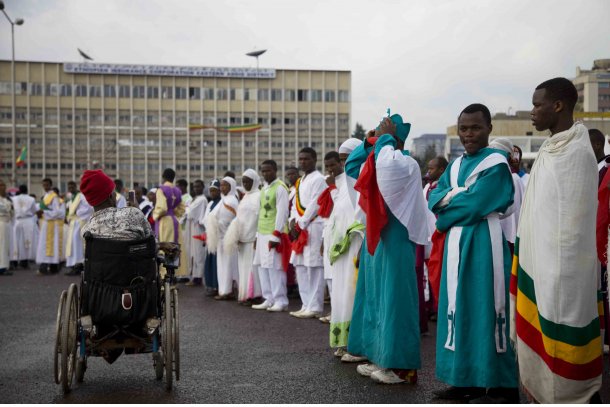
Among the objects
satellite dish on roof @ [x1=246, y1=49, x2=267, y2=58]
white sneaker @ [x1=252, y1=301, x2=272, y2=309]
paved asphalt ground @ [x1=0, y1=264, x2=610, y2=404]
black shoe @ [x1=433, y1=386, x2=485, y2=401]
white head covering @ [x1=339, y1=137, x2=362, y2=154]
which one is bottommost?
white sneaker @ [x1=252, y1=301, x2=272, y2=309]

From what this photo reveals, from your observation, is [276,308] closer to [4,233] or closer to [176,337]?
[176,337]

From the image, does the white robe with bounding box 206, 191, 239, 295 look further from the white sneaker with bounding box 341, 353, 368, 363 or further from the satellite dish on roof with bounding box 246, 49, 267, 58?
the satellite dish on roof with bounding box 246, 49, 267, 58

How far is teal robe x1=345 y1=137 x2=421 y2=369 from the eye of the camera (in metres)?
5.82

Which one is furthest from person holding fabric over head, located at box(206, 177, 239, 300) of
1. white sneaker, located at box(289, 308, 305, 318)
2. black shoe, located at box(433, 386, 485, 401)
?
black shoe, located at box(433, 386, 485, 401)

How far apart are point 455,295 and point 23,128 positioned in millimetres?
81239

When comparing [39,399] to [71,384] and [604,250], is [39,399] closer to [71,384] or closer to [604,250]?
[71,384]

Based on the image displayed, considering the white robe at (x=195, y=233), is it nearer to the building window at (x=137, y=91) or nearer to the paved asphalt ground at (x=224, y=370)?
the paved asphalt ground at (x=224, y=370)

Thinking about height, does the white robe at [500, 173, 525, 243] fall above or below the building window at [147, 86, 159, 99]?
below

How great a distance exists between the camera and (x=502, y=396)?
17.1ft

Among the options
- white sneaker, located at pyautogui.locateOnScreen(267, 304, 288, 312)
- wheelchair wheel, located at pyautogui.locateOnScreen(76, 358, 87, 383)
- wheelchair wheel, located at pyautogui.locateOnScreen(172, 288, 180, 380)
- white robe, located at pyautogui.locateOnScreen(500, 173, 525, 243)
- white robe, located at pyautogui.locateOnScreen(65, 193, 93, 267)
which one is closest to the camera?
wheelchair wheel, located at pyautogui.locateOnScreen(172, 288, 180, 380)

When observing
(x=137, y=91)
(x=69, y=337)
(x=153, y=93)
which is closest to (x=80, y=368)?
(x=69, y=337)

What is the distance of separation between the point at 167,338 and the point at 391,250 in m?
1.92

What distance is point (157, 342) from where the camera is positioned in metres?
5.86

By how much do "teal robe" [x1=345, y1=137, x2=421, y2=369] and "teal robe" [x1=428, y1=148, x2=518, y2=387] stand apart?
488mm
